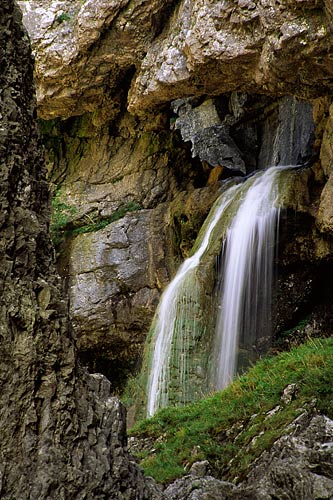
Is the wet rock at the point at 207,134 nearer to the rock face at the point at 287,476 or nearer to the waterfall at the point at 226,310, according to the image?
the waterfall at the point at 226,310

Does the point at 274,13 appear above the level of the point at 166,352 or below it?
above

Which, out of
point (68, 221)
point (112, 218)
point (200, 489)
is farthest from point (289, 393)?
point (68, 221)

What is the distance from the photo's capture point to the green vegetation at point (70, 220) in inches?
714

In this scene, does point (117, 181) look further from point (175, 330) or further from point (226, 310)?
point (226, 310)

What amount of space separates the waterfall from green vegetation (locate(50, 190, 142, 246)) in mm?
5069

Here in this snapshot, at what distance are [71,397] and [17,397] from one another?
44 centimetres

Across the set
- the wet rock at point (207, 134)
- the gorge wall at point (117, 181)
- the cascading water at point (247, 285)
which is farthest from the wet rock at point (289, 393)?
the wet rock at point (207, 134)

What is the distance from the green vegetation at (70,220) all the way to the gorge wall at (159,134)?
0.16 ft

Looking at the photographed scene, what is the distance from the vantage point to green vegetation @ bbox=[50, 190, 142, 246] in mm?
18141

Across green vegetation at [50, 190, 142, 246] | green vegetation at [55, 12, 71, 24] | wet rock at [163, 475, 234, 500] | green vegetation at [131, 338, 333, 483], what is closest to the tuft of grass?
green vegetation at [50, 190, 142, 246]

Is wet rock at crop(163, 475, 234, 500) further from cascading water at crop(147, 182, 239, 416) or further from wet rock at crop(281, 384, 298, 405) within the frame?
cascading water at crop(147, 182, 239, 416)

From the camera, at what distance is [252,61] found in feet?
38.1

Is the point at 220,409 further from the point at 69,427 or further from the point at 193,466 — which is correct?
the point at 69,427

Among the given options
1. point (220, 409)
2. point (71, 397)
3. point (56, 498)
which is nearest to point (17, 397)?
point (71, 397)
